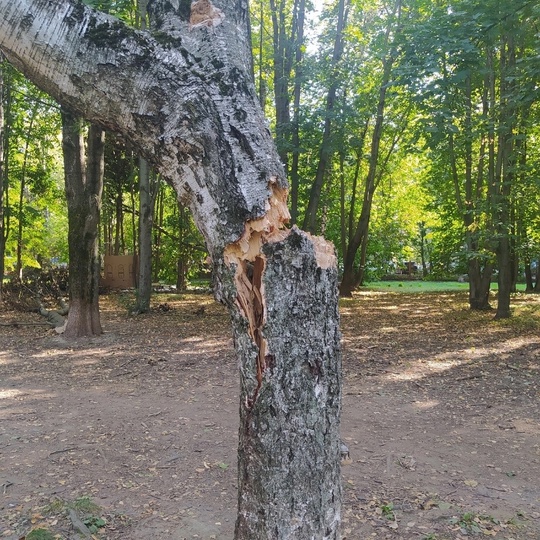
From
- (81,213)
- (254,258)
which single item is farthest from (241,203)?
(81,213)

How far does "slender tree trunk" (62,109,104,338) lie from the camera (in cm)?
898

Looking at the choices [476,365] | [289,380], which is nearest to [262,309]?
[289,380]

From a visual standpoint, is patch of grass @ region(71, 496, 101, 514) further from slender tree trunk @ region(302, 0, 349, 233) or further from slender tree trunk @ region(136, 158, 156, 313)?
slender tree trunk @ region(302, 0, 349, 233)

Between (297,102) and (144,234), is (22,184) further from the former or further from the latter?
(297,102)

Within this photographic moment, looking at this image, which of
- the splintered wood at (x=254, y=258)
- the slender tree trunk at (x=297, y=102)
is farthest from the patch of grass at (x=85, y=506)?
the slender tree trunk at (x=297, y=102)

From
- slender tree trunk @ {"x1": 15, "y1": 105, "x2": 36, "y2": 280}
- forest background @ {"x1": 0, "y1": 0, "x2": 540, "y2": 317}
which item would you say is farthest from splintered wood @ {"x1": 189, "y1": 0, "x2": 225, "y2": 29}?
slender tree trunk @ {"x1": 15, "y1": 105, "x2": 36, "y2": 280}

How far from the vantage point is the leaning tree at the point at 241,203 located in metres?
A: 2.04

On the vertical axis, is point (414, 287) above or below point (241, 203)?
below

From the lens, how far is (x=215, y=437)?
4.87 m

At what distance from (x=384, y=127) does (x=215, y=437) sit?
15.2m

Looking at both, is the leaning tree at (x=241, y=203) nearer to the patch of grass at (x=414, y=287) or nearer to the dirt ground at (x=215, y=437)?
the dirt ground at (x=215, y=437)

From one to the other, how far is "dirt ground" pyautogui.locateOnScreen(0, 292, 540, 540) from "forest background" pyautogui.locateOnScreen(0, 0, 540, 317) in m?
3.18

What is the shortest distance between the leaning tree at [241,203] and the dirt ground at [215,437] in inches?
55.3

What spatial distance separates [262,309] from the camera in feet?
6.80
